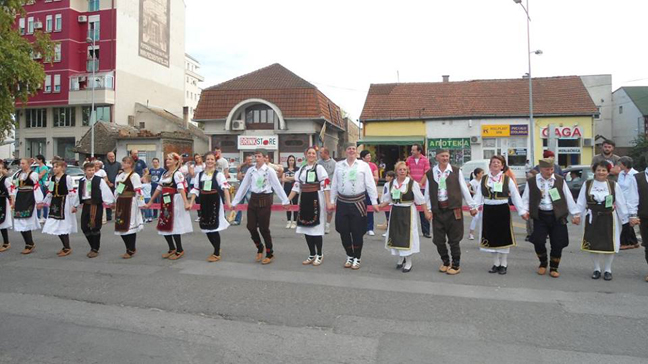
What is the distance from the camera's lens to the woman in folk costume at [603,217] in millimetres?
6785

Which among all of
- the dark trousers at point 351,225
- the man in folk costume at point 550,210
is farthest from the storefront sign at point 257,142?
the man in folk costume at point 550,210

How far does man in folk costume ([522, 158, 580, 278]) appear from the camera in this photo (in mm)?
6828

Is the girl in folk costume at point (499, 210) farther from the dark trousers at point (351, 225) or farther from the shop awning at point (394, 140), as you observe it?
the shop awning at point (394, 140)

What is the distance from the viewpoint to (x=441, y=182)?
715 cm

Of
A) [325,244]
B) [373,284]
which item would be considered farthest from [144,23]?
[373,284]

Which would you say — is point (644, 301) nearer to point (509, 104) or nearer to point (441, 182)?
point (441, 182)

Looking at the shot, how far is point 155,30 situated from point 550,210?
50662 millimetres

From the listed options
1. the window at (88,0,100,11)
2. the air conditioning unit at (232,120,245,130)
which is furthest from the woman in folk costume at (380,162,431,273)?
the window at (88,0,100,11)

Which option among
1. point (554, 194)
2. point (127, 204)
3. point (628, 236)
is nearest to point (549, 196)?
point (554, 194)

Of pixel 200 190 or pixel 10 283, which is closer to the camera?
pixel 10 283

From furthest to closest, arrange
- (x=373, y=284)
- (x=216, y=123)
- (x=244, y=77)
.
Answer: (x=244, y=77), (x=216, y=123), (x=373, y=284)

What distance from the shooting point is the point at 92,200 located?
27.6 ft

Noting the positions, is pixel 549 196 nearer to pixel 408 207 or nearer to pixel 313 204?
pixel 408 207

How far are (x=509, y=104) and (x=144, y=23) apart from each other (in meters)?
36.7
